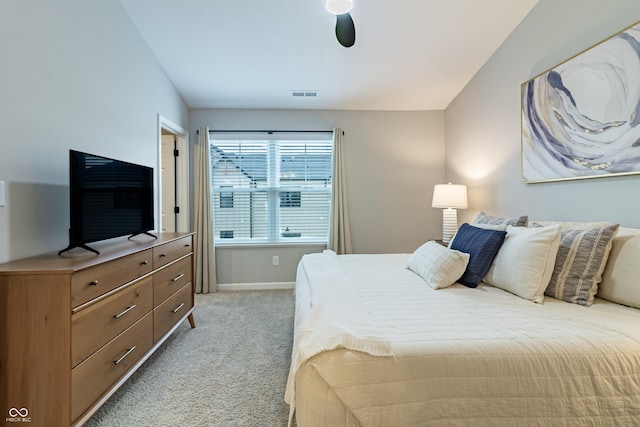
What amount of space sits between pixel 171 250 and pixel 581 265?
273cm

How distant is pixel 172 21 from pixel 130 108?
85 cm

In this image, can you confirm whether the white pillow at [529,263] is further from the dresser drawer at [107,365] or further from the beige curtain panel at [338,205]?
the dresser drawer at [107,365]

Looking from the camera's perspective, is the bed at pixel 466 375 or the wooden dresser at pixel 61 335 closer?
the bed at pixel 466 375

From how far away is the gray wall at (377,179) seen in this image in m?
3.88

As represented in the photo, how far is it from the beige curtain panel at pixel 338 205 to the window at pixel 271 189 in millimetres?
168

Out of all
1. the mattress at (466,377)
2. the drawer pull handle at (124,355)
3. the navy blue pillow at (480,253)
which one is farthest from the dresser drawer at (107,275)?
the navy blue pillow at (480,253)

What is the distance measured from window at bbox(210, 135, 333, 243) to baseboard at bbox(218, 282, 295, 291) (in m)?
0.57

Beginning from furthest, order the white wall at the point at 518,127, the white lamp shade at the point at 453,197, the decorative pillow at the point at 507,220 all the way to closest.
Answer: the white lamp shade at the point at 453,197 → the decorative pillow at the point at 507,220 → the white wall at the point at 518,127

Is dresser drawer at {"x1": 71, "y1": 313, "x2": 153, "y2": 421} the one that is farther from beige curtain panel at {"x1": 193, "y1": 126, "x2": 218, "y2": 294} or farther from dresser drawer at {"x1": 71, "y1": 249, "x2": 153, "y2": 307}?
beige curtain panel at {"x1": 193, "y1": 126, "x2": 218, "y2": 294}

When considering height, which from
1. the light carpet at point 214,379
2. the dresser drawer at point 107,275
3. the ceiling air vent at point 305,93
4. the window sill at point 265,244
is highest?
the ceiling air vent at point 305,93

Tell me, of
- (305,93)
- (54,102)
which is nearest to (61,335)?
(54,102)

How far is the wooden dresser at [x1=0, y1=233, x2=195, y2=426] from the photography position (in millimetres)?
1282

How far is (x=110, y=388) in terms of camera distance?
61.5 inches

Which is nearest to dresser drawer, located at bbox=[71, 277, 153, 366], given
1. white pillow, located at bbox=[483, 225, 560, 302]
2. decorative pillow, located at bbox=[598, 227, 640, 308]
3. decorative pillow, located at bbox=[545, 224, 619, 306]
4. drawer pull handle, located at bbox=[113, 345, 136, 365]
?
drawer pull handle, located at bbox=[113, 345, 136, 365]
